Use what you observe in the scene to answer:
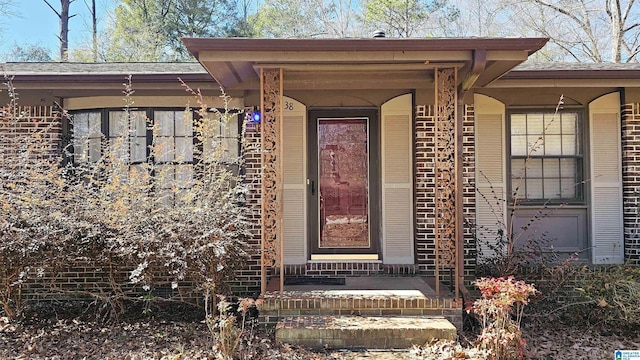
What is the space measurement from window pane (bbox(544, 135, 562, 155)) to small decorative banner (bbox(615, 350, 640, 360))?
282cm

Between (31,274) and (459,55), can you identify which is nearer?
(459,55)

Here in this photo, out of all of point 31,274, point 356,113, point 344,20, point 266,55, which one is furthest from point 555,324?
point 344,20

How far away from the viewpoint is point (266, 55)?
4645mm

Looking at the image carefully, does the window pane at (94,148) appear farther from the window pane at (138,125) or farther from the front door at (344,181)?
the front door at (344,181)

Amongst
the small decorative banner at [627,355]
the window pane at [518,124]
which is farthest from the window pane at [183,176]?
the small decorative banner at [627,355]

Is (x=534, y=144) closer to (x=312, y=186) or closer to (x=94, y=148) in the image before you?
(x=312, y=186)

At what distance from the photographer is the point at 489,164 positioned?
621 centimetres

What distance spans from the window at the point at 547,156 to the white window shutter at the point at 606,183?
0.18 m

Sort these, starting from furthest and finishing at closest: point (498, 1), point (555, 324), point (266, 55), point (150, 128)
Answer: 1. point (498, 1)
2. point (150, 128)
3. point (555, 324)
4. point (266, 55)

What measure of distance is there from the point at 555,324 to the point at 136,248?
14.4 feet

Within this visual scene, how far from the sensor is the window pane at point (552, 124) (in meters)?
6.37

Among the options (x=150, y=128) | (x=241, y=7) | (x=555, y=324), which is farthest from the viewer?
(x=241, y=7)

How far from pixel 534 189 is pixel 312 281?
324 centimetres

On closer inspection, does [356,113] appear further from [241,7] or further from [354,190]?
[241,7]
